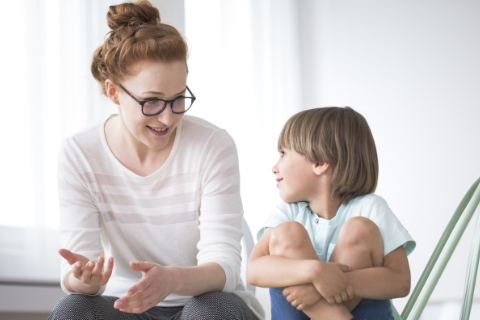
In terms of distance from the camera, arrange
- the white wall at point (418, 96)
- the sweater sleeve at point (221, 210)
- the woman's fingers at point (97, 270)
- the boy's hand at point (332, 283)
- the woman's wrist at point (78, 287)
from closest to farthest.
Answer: the boy's hand at point (332, 283) → the woman's fingers at point (97, 270) → the woman's wrist at point (78, 287) → the sweater sleeve at point (221, 210) → the white wall at point (418, 96)

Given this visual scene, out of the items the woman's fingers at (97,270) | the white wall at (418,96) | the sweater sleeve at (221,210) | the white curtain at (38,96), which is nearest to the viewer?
the woman's fingers at (97,270)

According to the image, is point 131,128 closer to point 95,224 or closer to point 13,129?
point 95,224

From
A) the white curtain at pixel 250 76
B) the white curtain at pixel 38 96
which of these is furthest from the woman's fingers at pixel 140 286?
the white curtain at pixel 250 76

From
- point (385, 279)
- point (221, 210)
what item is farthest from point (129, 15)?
point (385, 279)

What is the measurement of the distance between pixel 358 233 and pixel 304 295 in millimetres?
170

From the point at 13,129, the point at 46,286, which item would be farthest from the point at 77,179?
the point at 46,286

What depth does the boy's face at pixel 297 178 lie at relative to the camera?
109 cm

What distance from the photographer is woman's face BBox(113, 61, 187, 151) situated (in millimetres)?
1115

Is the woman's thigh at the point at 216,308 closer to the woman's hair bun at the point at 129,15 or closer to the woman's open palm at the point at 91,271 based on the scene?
the woman's open palm at the point at 91,271

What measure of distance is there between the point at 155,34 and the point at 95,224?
1.81 feet

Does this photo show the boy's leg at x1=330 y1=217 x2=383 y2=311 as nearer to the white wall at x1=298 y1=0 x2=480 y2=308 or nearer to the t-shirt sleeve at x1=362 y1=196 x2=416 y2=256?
the t-shirt sleeve at x1=362 y1=196 x2=416 y2=256

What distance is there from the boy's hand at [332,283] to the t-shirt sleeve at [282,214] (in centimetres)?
26

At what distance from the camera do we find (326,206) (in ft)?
3.60

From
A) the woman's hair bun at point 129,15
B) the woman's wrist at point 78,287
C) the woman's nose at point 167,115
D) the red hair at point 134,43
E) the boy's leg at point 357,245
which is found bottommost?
the woman's wrist at point 78,287
